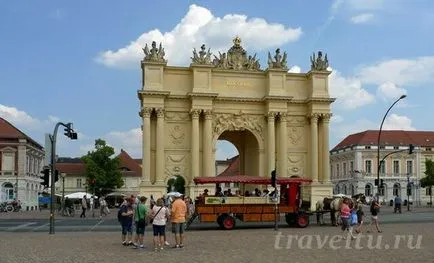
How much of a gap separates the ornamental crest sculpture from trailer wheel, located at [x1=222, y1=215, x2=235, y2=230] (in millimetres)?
24541

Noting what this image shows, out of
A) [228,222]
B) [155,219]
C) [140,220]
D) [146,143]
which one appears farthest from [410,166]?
[155,219]

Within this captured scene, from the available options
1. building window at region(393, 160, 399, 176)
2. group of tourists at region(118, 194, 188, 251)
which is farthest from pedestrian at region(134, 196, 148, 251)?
building window at region(393, 160, 399, 176)

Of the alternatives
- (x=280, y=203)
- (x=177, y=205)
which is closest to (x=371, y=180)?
(x=280, y=203)

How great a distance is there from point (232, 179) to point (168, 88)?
20.7 metres

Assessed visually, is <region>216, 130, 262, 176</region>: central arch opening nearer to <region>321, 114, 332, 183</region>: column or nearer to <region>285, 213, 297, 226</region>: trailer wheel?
<region>321, 114, 332, 183</region>: column

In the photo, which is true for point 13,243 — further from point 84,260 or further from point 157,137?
point 157,137

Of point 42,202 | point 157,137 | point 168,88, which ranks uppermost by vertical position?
point 168,88

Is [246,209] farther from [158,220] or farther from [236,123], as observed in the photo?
[236,123]

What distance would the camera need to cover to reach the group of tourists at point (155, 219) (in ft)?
64.8

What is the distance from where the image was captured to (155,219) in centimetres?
1969

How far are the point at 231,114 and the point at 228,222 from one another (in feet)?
75.8

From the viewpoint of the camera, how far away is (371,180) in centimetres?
10688

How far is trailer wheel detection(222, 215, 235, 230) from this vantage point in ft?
104

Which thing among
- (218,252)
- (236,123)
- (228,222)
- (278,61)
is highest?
(278,61)
